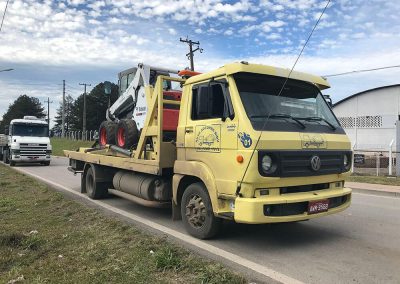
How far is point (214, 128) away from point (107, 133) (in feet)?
16.1

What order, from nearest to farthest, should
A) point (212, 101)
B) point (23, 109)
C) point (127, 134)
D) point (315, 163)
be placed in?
1. point (315, 163)
2. point (212, 101)
3. point (127, 134)
4. point (23, 109)

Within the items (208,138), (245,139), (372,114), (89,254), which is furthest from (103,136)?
(372,114)

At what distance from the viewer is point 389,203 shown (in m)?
10.5

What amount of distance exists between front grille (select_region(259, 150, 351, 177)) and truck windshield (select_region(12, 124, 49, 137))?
21014mm

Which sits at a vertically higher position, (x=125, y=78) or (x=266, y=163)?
(x=125, y=78)

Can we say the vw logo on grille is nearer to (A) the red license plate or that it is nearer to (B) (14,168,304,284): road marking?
(A) the red license plate

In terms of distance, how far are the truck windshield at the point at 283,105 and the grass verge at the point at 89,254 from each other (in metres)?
1.97

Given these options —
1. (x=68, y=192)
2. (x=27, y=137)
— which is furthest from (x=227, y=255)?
(x=27, y=137)

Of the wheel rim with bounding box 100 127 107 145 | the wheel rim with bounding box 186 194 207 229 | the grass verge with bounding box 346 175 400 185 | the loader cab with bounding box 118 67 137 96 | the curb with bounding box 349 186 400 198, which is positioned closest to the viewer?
the wheel rim with bounding box 186 194 207 229

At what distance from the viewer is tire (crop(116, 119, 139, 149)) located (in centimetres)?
903

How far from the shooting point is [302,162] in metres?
5.76

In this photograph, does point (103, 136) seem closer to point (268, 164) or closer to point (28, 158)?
point (268, 164)

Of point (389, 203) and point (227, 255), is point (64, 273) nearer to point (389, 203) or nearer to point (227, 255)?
point (227, 255)

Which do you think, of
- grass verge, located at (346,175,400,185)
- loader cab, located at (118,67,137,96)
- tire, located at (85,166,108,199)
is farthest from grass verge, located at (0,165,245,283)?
grass verge, located at (346,175,400,185)
